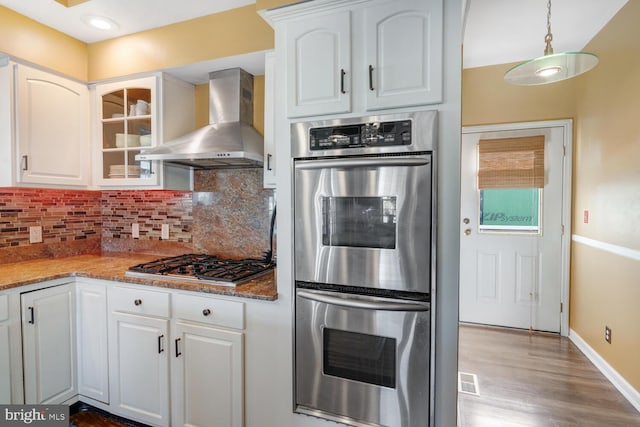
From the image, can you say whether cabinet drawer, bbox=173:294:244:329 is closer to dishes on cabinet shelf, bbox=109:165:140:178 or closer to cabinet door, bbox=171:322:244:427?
cabinet door, bbox=171:322:244:427

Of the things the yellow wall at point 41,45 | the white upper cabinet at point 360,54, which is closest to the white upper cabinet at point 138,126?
the yellow wall at point 41,45

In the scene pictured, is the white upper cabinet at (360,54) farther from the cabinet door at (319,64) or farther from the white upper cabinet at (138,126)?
the white upper cabinet at (138,126)

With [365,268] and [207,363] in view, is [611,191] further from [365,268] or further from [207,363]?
[207,363]

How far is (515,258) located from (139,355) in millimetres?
3499

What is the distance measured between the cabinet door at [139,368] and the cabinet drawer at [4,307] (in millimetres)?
496

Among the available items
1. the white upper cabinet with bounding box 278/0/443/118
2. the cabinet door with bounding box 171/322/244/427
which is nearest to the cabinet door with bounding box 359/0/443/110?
the white upper cabinet with bounding box 278/0/443/118

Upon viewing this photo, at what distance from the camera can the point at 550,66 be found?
1.83 metres

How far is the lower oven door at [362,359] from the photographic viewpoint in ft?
4.82

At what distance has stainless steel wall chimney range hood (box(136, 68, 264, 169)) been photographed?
2000mm

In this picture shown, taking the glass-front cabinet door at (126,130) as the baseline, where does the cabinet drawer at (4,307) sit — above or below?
below

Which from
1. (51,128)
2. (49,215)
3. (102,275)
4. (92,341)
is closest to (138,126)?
(51,128)

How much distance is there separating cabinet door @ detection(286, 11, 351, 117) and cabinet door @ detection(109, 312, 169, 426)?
4.71ft

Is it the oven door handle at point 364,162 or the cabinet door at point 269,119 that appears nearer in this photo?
the oven door handle at point 364,162

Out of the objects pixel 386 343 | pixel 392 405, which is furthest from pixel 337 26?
pixel 392 405
